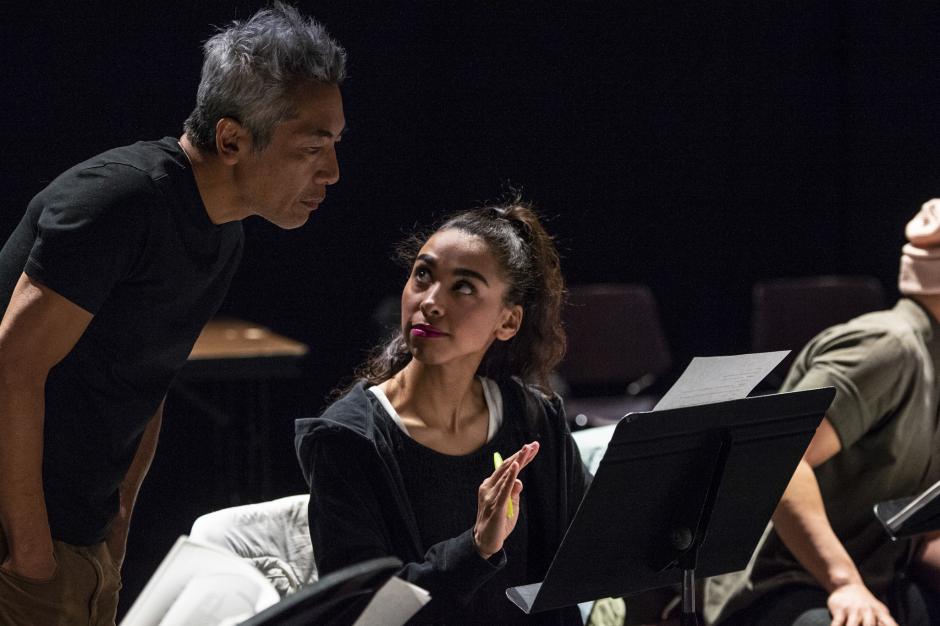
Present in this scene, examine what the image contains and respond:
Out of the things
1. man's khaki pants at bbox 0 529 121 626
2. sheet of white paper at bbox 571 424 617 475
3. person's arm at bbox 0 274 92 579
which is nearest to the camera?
person's arm at bbox 0 274 92 579

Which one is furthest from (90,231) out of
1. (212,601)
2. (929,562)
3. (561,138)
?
(561,138)

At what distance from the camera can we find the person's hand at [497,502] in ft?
5.98

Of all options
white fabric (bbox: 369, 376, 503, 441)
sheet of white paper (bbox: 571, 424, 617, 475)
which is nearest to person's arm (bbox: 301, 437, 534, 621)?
white fabric (bbox: 369, 376, 503, 441)

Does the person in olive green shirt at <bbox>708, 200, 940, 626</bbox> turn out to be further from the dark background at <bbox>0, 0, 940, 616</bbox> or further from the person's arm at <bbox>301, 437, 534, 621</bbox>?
the dark background at <bbox>0, 0, 940, 616</bbox>

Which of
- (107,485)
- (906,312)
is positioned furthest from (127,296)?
(906,312)

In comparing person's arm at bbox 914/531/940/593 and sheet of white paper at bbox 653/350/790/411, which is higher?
sheet of white paper at bbox 653/350/790/411

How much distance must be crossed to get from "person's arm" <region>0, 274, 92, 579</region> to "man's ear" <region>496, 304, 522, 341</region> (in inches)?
35.2

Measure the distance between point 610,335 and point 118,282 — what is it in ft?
10.3

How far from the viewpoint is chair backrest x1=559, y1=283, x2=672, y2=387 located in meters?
4.60

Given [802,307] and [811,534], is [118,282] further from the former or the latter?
[802,307]

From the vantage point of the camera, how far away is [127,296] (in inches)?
68.6

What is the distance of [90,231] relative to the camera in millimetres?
1604

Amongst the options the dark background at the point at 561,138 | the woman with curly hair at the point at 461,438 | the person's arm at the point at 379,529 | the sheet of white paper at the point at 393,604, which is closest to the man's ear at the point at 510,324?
the woman with curly hair at the point at 461,438

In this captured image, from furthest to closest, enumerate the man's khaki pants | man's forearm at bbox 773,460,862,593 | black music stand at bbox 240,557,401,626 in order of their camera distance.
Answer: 1. man's forearm at bbox 773,460,862,593
2. the man's khaki pants
3. black music stand at bbox 240,557,401,626
